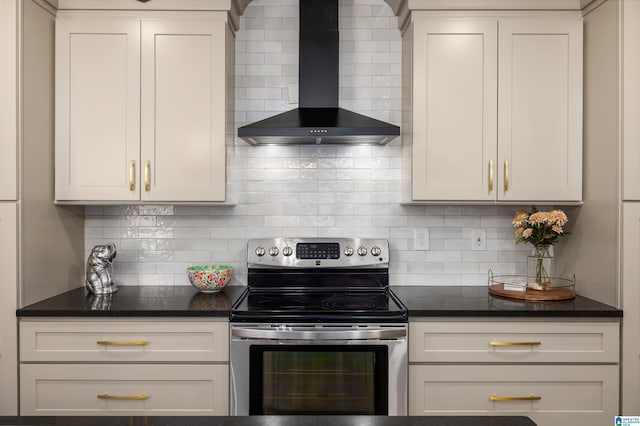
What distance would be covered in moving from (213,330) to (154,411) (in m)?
0.46

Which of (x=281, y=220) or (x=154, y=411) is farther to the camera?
(x=281, y=220)

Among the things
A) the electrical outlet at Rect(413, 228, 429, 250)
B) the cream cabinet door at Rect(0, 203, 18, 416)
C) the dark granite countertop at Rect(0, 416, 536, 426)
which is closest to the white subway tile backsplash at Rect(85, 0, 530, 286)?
the electrical outlet at Rect(413, 228, 429, 250)

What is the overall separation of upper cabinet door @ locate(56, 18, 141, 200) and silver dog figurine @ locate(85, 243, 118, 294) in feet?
1.00

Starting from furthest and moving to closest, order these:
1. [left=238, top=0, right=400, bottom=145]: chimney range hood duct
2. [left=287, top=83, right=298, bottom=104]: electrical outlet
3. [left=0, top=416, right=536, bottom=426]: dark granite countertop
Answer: [left=287, top=83, right=298, bottom=104]: electrical outlet → [left=238, top=0, right=400, bottom=145]: chimney range hood duct → [left=0, top=416, right=536, bottom=426]: dark granite countertop

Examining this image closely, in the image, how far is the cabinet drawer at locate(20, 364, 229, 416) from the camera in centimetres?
224

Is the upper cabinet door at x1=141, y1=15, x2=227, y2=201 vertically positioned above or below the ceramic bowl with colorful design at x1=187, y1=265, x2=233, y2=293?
above

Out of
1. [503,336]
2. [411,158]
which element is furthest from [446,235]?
[503,336]

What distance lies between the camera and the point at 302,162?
2.92 metres

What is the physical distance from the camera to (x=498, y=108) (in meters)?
2.54

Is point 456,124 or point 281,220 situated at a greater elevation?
point 456,124

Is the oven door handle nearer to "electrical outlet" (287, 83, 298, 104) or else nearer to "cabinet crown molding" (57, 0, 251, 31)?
"electrical outlet" (287, 83, 298, 104)

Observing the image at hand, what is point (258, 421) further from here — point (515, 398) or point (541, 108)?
point (541, 108)

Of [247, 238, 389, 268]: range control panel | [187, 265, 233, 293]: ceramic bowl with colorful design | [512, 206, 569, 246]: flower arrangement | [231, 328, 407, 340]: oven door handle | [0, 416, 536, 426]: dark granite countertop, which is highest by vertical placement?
[512, 206, 569, 246]: flower arrangement

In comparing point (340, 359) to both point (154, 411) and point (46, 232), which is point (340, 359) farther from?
point (46, 232)
